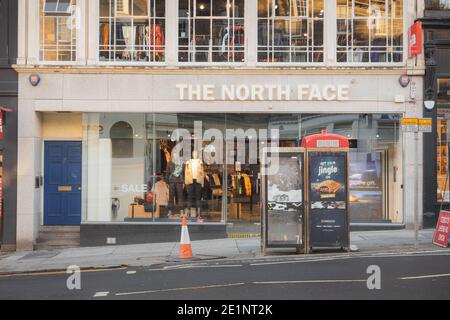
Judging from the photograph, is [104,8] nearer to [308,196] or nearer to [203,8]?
[203,8]

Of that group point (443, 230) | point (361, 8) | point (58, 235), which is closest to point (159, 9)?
point (361, 8)

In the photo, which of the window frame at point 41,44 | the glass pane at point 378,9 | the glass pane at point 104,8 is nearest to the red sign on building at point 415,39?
the glass pane at point 378,9

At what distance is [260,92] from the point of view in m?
17.9

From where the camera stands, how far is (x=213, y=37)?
18281 mm

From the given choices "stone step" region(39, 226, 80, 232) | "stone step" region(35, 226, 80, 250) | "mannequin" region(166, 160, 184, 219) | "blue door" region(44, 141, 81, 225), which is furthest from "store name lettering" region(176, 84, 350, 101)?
"stone step" region(35, 226, 80, 250)

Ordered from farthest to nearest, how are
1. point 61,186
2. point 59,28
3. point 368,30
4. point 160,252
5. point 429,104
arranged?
point 61,186
point 368,30
point 59,28
point 429,104
point 160,252

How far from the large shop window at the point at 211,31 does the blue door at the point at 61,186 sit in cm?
447

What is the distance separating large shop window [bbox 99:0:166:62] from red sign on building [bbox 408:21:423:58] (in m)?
6.90

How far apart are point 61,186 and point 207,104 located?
16.2 ft

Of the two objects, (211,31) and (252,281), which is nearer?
(252,281)

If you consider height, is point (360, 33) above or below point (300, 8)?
below

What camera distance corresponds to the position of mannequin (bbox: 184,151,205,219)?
18281 millimetres

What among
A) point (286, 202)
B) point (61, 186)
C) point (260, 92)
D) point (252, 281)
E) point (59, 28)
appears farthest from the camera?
point (61, 186)

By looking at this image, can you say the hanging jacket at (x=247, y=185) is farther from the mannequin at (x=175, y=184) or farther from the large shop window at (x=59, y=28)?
the large shop window at (x=59, y=28)
